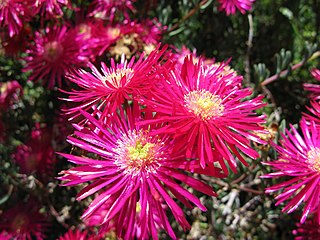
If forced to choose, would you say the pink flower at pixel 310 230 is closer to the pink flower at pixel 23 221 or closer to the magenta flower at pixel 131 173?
the magenta flower at pixel 131 173

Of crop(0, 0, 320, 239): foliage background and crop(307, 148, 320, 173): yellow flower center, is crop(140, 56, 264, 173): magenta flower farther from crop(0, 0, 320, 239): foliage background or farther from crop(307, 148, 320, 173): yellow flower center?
crop(0, 0, 320, 239): foliage background

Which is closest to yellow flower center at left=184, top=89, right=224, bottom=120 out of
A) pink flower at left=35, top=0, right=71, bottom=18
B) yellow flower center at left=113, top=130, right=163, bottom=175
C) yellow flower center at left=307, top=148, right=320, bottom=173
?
yellow flower center at left=113, top=130, right=163, bottom=175

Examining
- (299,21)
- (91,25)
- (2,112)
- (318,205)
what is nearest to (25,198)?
(2,112)

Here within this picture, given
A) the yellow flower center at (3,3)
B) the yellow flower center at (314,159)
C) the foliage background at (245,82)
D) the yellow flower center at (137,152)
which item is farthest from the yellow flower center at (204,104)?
the yellow flower center at (3,3)

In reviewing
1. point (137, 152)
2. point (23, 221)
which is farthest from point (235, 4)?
point (23, 221)

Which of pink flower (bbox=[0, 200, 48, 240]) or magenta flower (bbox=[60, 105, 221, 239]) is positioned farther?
pink flower (bbox=[0, 200, 48, 240])

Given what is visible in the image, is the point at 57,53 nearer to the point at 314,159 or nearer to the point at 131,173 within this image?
the point at 131,173

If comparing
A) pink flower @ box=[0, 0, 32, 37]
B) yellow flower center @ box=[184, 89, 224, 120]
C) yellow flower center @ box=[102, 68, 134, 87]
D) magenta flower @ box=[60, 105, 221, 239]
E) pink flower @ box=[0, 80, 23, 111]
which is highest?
pink flower @ box=[0, 0, 32, 37]
